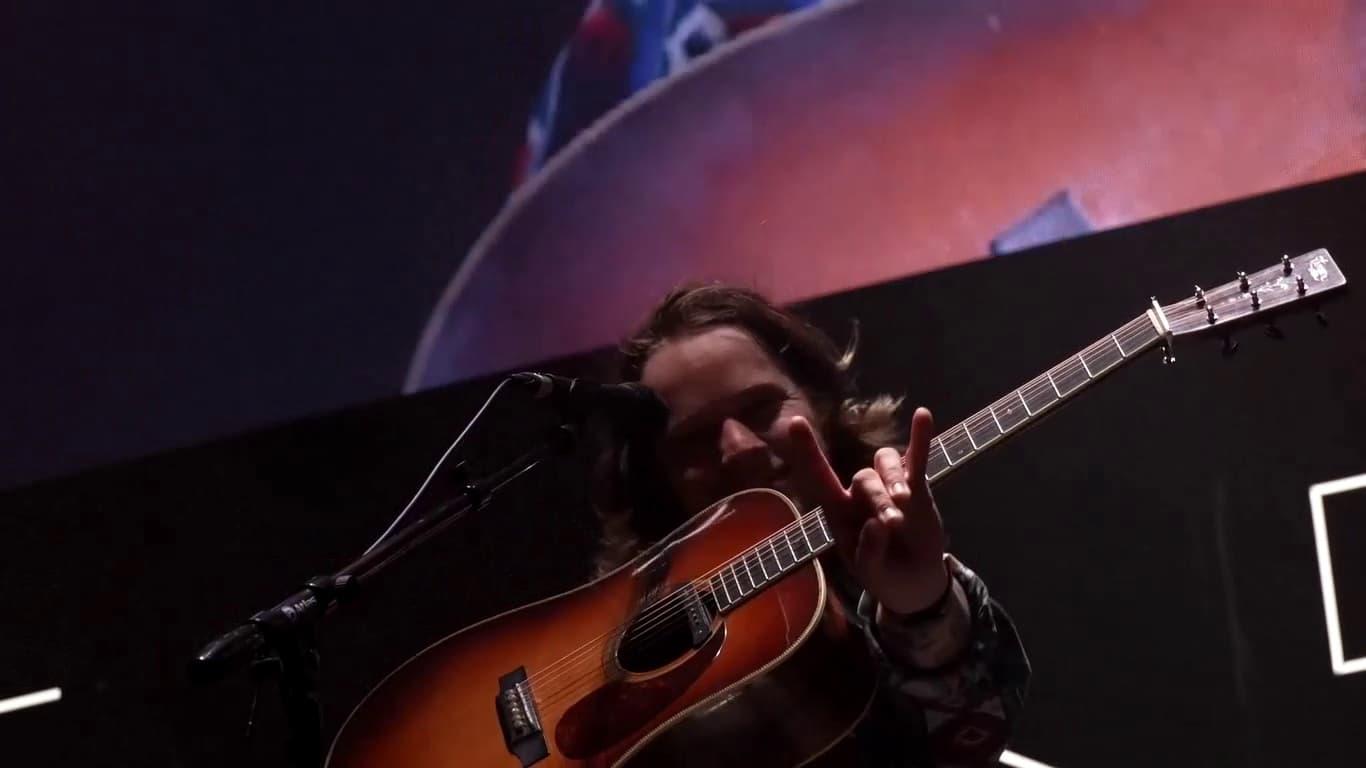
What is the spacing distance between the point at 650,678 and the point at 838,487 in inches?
15.5

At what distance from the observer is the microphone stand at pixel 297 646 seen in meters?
1.40

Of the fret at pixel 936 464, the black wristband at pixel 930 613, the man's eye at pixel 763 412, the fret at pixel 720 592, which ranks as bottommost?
the black wristband at pixel 930 613

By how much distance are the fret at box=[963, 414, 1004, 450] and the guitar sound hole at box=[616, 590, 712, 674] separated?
43 cm

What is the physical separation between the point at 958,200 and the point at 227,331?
1.66 meters

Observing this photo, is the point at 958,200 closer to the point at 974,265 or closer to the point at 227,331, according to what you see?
the point at 974,265

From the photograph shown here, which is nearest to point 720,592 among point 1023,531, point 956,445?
point 956,445

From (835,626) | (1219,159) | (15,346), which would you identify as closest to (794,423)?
(835,626)

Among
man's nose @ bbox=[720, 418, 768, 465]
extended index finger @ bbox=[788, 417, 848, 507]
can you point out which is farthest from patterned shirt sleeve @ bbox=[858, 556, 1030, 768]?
man's nose @ bbox=[720, 418, 768, 465]

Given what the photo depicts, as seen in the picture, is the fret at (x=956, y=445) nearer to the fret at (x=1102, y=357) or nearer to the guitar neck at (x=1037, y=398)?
the guitar neck at (x=1037, y=398)

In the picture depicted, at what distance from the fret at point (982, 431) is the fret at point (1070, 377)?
0.33ft

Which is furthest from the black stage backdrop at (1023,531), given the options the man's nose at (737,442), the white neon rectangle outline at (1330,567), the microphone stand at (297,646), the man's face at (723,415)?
the microphone stand at (297,646)

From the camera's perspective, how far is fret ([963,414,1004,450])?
153 centimetres

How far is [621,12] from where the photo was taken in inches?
103

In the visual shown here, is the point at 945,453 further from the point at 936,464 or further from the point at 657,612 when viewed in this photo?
the point at 657,612
